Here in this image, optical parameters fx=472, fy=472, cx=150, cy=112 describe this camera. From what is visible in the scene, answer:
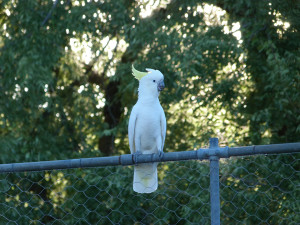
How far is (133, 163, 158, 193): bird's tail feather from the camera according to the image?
223cm

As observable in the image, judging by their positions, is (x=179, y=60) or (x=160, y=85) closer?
(x=160, y=85)

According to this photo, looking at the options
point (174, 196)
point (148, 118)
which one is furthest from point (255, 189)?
point (148, 118)

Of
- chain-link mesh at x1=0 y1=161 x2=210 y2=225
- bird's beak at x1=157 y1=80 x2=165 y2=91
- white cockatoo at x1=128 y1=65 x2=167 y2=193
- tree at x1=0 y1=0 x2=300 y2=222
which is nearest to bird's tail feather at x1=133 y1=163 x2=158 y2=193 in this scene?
white cockatoo at x1=128 y1=65 x2=167 y2=193

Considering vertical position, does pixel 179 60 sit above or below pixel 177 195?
above

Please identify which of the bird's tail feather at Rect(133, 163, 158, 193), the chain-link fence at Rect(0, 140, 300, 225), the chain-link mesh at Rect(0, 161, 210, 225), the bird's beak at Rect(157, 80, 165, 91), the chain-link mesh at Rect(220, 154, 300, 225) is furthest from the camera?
the chain-link mesh at Rect(0, 161, 210, 225)

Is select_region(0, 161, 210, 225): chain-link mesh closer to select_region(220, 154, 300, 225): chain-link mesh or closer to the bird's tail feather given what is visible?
select_region(220, 154, 300, 225): chain-link mesh

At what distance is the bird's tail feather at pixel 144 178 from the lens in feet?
7.32

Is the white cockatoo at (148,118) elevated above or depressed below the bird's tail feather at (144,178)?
above

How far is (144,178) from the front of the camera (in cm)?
225

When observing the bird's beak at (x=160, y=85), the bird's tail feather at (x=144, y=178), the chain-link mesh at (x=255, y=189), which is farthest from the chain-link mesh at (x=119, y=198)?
the bird's tail feather at (x=144, y=178)

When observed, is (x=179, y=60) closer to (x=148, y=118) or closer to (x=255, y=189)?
(x=255, y=189)

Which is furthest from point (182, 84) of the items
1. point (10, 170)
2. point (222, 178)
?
point (10, 170)

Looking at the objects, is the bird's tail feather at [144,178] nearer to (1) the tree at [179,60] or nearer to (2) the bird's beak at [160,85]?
(2) the bird's beak at [160,85]

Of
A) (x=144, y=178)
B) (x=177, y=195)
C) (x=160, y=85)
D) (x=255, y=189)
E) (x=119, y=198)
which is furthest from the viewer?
(x=119, y=198)
